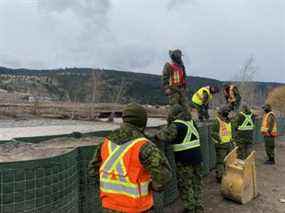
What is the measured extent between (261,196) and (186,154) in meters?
2.92

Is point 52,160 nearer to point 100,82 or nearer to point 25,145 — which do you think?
point 25,145

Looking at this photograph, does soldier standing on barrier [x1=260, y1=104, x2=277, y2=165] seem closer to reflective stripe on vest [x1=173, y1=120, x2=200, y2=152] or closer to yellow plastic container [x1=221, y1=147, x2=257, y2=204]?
yellow plastic container [x1=221, y1=147, x2=257, y2=204]

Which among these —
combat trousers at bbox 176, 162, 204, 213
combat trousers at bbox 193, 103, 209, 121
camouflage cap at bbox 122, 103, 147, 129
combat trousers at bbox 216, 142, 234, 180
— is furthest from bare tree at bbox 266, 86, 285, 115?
camouflage cap at bbox 122, 103, 147, 129

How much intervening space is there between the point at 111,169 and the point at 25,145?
1.29 metres

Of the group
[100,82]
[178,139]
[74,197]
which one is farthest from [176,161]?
[100,82]

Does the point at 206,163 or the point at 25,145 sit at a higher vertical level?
the point at 25,145

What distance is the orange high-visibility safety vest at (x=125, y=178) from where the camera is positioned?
3.49 metres

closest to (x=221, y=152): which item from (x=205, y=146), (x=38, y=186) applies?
(x=205, y=146)

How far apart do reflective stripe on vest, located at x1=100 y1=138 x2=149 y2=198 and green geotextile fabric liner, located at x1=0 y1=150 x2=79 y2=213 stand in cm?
40

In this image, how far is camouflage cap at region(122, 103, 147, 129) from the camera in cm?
366

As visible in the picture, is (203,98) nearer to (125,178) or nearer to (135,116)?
(135,116)

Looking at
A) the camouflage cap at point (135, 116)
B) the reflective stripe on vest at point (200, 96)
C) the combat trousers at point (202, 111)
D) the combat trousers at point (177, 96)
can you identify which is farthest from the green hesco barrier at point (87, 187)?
the combat trousers at point (202, 111)

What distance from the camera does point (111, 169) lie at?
363 cm

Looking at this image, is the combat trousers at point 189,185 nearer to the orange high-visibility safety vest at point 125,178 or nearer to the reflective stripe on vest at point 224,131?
the reflective stripe on vest at point 224,131
